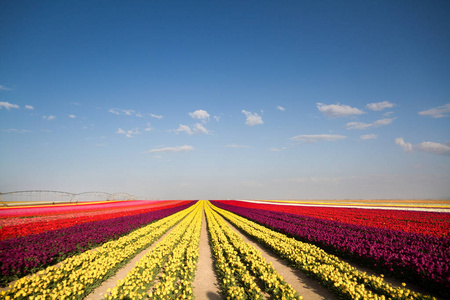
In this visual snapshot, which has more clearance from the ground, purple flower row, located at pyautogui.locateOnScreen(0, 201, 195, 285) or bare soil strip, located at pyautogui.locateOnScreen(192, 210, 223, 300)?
purple flower row, located at pyautogui.locateOnScreen(0, 201, 195, 285)

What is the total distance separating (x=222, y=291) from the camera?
7195 millimetres

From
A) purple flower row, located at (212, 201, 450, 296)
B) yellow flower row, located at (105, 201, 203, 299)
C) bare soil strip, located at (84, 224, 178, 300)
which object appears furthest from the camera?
purple flower row, located at (212, 201, 450, 296)

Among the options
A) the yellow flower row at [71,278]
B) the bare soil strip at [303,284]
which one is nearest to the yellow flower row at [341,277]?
the bare soil strip at [303,284]

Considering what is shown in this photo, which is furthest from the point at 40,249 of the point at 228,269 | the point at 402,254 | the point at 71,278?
the point at 402,254

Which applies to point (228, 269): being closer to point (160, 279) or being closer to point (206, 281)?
point (206, 281)

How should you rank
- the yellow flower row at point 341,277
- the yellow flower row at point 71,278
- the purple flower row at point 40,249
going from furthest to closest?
the purple flower row at point 40,249 < the yellow flower row at point 341,277 < the yellow flower row at point 71,278

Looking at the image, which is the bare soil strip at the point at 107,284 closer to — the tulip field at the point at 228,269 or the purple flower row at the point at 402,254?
the tulip field at the point at 228,269

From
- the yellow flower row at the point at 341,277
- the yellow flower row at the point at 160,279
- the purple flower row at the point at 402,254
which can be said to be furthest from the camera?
the purple flower row at the point at 402,254

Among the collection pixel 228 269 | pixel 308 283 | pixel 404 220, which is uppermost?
pixel 228 269

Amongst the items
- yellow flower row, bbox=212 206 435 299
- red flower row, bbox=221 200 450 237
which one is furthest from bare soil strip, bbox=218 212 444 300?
red flower row, bbox=221 200 450 237

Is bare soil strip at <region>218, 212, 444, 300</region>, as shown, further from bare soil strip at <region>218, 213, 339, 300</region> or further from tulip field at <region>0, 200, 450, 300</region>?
tulip field at <region>0, 200, 450, 300</region>

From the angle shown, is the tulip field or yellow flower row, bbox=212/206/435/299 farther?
the tulip field

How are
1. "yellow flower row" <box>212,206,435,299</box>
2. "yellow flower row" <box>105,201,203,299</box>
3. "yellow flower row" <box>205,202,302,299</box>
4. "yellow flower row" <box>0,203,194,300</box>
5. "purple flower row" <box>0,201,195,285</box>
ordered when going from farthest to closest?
"purple flower row" <box>0,201,195,285</box> → "yellow flower row" <box>205,202,302,299</box> → "yellow flower row" <box>105,201,203,299</box> → "yellow flower row" <box>212,206,435,299</box> → "yellow flower row" <box>0,203,194,300</box>

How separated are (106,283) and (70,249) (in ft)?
15.1
